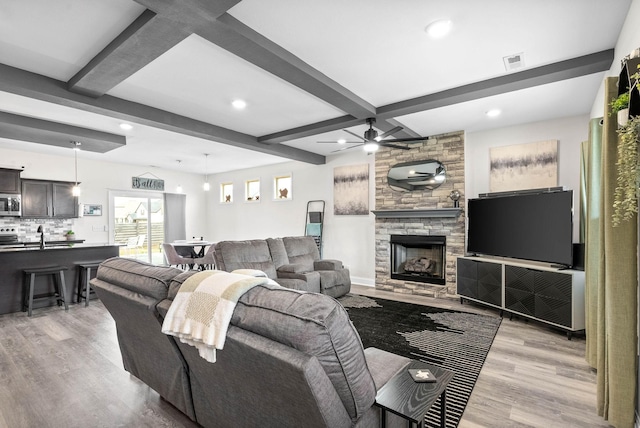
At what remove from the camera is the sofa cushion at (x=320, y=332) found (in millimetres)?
1129

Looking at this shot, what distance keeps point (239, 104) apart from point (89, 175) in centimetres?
536

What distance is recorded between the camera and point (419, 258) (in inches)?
228

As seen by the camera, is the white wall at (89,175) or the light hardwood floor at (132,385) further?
the white wall at (89,175)

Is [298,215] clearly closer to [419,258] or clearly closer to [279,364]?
[419,258]

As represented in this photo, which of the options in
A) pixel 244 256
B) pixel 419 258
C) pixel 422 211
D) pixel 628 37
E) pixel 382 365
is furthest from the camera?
pixel 419 258

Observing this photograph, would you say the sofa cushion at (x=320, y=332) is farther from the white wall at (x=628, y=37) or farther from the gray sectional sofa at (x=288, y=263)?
the gray sectional sofa at (x=288, y=263)

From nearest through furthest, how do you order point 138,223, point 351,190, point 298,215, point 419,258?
point 419,258 → point 351,190 → point 298,215 → point 138,223

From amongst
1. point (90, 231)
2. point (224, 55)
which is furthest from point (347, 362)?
point (90, 231)

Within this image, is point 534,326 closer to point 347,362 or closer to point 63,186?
point 347,362

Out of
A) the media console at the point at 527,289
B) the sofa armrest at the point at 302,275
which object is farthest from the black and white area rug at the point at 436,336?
the sofa armrest at the point at 302,275

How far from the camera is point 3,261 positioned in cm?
449

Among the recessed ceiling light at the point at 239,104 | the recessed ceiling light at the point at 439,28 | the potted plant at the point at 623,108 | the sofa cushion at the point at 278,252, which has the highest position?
the recessed ceiling light at the point at 439,28

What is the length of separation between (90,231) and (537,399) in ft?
27.7

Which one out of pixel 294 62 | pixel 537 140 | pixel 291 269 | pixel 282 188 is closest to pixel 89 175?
pixel 282 188
